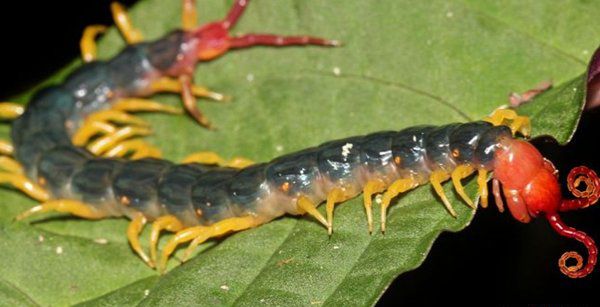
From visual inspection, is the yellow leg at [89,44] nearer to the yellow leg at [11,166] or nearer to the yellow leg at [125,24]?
the yellow leg at [125,24]

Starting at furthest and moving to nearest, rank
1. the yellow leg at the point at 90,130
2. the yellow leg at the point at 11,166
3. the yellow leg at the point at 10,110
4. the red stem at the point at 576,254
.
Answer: the yellow leg at the point at 10,110 → the yellow leg at the point at 90,130 → the yellow leg at the point at 11,166 → the red stem at the point at 576,254

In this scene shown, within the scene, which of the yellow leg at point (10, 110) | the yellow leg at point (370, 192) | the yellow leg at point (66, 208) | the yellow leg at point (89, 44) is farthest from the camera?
the yellow leg at point (89, 44)

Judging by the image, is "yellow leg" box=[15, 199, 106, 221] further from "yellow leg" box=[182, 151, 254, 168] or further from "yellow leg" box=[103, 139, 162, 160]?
"yellow leg" box=[182, 151, 254, 168]

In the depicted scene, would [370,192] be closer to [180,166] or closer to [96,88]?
[180,166]

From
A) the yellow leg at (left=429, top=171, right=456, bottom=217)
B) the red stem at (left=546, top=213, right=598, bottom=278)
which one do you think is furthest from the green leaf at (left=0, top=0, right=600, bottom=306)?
the red stem at (left=546, top=213, right=598, bottom=278)

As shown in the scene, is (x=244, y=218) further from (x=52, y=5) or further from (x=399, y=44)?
(x=52, y=5)

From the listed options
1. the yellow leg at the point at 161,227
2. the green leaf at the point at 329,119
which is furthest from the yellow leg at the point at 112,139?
the yellow leg at the point at 161,227

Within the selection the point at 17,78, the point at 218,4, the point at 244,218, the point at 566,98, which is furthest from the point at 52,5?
the point at 566,98
